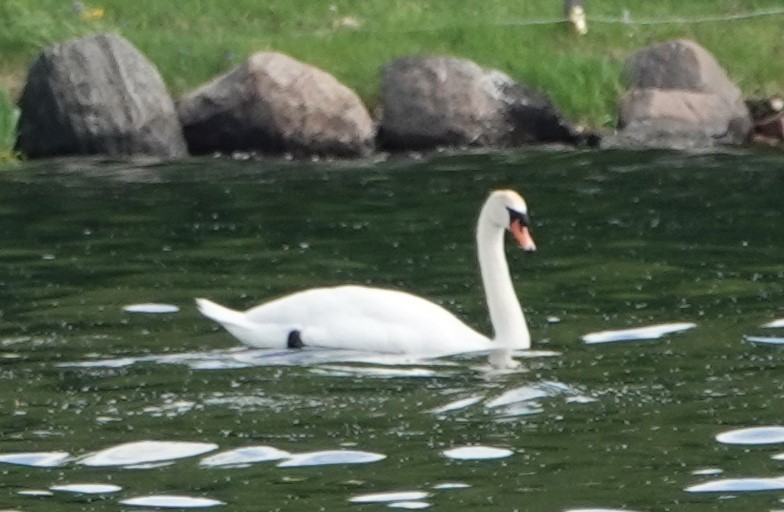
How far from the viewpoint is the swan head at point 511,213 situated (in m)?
11.4

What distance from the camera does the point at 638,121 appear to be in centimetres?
2008

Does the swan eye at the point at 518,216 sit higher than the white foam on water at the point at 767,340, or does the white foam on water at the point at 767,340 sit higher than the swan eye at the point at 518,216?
the swan eye at the point at 518,216

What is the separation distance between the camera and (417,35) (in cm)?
2189

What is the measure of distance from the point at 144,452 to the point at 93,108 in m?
11.5

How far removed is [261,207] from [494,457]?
810 cm

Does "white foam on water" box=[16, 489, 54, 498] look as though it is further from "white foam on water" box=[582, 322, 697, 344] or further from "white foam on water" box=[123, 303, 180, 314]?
"white foam on water" box=[123, 303, 180, 314]

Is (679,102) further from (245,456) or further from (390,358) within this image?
(245,456)

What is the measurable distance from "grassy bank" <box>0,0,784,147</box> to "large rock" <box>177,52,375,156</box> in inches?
39.3

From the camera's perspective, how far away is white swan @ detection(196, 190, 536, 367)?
1084 centimetres

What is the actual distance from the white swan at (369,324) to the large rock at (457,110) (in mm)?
8742

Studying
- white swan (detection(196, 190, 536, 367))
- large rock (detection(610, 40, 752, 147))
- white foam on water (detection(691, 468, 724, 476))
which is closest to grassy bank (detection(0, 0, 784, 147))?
large rock (detection(610, 40, 752, 147))

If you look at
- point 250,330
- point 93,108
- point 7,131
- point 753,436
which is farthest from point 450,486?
point 93,108

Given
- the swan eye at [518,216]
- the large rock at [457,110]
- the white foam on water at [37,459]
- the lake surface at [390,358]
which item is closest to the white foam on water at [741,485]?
the lake surface at [390,358]

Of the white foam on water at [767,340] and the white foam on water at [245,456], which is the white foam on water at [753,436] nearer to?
the white foam on water at [245,456]
